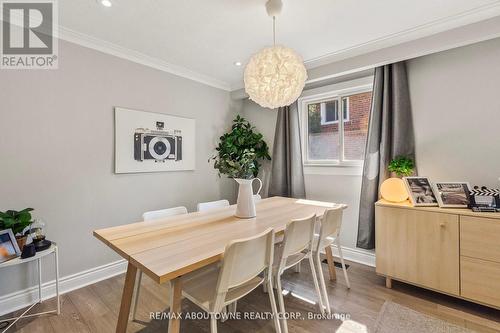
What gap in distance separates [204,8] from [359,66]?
68.8 inches

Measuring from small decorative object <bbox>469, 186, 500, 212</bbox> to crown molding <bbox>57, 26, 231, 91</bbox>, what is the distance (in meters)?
3.26

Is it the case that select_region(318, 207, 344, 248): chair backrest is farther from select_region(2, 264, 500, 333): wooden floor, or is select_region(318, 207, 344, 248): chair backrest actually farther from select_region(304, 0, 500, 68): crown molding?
select_region(304, 0, 500, 68): crown molding

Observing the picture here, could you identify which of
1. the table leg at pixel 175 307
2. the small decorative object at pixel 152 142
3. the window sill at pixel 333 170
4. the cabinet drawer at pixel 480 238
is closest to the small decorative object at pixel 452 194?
the cabinet drawer at pixel 480 238

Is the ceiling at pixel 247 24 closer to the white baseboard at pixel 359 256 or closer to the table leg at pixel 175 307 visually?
the table leg at pixel 175 307

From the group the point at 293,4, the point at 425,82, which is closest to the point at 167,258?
the point at 293,4

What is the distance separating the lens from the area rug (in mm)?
1672

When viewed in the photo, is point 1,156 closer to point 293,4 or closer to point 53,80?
point 53,80

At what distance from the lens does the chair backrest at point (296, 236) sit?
5.09 ft

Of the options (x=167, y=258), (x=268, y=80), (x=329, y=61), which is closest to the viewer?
(x=167, y=258)

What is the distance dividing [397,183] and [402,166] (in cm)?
18

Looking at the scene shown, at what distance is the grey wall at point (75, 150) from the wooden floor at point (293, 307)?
44 cm

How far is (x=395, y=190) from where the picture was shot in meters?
2.28

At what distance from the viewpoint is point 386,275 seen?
7.30 feet

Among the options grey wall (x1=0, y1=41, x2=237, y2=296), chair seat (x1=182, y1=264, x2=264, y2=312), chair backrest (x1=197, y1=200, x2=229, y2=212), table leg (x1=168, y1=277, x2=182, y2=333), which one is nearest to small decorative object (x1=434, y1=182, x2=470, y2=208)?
chair seat (x1=182, y1=264, x2=264, y2=312)
